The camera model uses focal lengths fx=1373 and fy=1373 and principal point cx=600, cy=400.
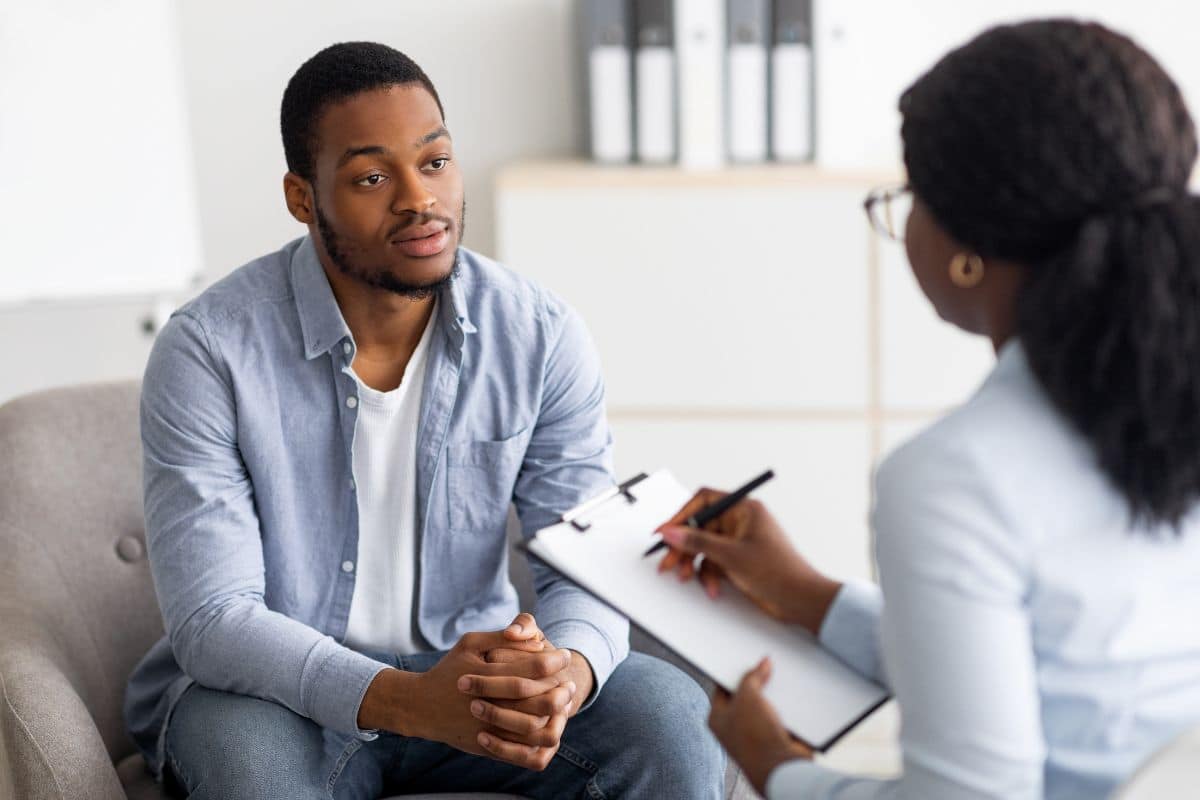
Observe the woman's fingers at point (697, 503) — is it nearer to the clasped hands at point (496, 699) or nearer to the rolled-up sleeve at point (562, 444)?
the clasped hands at point (496, 699)

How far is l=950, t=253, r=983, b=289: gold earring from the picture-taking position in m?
0.96

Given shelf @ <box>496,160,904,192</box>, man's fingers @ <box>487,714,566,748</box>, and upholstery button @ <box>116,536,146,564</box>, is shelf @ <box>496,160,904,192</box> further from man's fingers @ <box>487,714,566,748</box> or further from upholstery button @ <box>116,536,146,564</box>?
man's fingers @ <box>487,714,566,748</box>

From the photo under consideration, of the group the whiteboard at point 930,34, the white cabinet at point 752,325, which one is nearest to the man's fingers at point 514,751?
the white cabinet at point 752,325

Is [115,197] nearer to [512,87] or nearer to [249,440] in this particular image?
[512,87]

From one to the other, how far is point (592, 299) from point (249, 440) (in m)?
1.40

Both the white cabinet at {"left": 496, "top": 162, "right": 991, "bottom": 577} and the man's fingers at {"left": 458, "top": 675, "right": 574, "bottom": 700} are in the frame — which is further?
the white cabinet at {"left": 496, "top": 162, "right": 991, "bottom": 577}

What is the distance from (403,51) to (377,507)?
1705 millimetres

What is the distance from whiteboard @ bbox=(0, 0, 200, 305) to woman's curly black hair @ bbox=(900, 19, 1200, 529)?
2087 mm

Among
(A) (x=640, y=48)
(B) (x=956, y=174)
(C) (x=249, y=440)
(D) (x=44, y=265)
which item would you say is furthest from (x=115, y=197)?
(B) (x=956, y=174)

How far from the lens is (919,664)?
91 cm

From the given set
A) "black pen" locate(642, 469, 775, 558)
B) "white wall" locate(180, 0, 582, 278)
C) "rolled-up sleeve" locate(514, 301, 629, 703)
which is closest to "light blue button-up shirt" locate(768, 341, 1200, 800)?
"black pen" locate(642, 469, 775, 558)

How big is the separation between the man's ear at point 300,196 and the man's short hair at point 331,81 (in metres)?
0.01

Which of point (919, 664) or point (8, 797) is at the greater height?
point (919, 664)

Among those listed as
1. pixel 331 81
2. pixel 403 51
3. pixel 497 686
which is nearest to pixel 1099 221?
pixel 497 686
